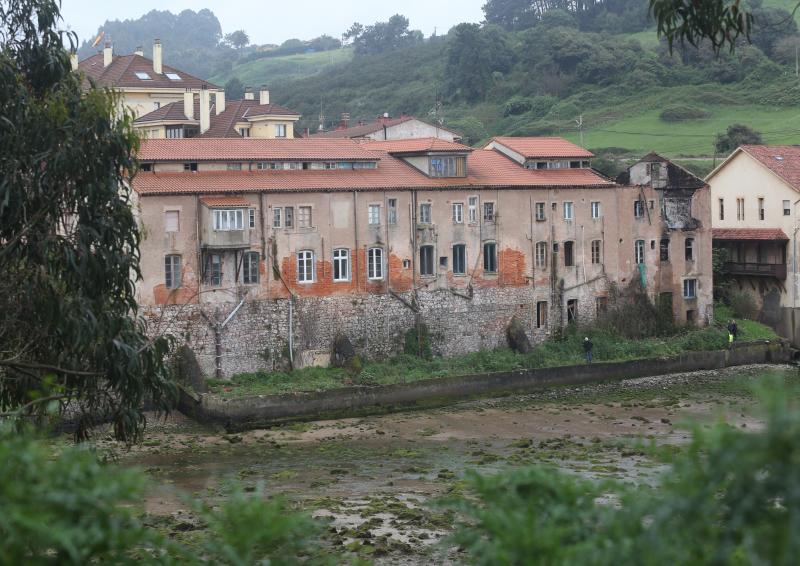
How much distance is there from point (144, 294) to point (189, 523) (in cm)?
1620

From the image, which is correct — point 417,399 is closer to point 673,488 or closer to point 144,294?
point 144,294

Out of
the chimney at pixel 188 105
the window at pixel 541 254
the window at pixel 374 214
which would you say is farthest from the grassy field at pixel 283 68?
the window at pixel 374 214

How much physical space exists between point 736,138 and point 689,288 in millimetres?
28661

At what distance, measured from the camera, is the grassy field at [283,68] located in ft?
562

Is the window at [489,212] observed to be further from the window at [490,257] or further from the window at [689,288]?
the window at [689,288]

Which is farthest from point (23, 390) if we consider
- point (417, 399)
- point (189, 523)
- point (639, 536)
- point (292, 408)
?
point (417, 399)

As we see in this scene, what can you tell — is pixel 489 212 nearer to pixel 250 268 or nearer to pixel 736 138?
pixel 250 268

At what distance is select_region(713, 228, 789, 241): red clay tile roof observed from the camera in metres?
54.8

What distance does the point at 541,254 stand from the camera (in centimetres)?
5078

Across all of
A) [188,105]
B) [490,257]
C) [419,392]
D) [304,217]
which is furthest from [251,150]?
[188,105]

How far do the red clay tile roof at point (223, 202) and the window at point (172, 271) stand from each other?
2.11 metres

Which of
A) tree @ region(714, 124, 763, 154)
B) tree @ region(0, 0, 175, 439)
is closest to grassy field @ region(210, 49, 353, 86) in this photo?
tree @ region(714, 124, 763, 154)

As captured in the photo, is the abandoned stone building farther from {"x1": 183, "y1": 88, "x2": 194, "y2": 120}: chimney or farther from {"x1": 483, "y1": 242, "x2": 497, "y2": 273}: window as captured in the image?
{"x1": 183, "y1": 88, "x2": 194, "y2": 120}: chimney

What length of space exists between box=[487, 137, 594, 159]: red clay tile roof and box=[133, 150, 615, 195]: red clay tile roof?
2.03ft
